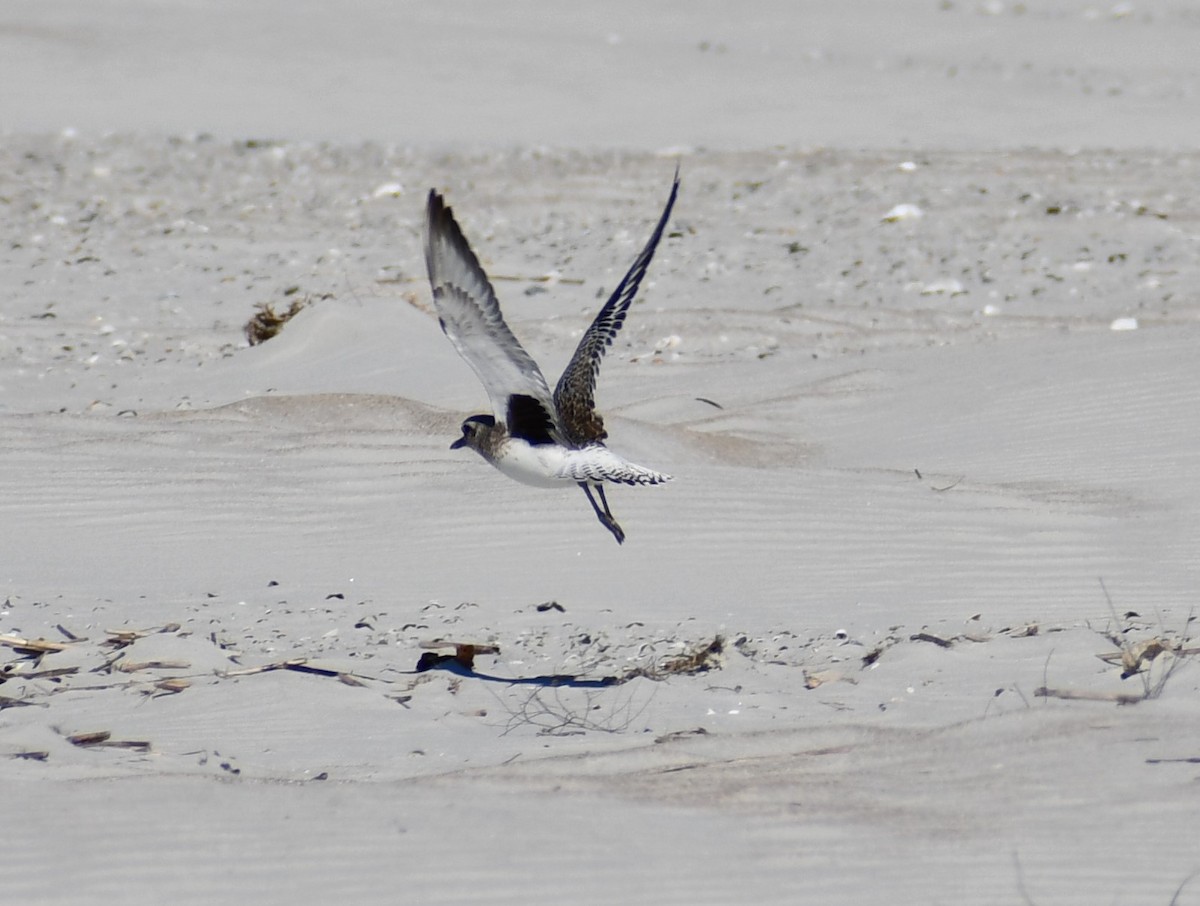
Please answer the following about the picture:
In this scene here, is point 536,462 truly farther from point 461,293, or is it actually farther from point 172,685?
point 172,685

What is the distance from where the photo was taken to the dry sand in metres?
4.27

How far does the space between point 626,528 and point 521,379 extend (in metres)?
1.77

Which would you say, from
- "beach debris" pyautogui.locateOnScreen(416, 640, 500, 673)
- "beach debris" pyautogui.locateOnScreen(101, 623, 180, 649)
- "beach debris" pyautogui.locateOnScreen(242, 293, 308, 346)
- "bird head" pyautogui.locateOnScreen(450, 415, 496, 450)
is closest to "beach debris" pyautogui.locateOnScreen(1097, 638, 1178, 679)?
"beach debris" pyautogui.locateOnScreen(416, 640, 500, 673)

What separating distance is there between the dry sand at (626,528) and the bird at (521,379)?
619mm

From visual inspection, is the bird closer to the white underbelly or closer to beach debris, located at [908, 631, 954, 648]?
the white underbelly

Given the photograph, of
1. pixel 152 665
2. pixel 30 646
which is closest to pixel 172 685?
pixel 152 665

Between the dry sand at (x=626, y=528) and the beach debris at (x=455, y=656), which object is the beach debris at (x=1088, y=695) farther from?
the beach debris at (x=455, y=656)

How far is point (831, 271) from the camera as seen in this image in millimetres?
13703

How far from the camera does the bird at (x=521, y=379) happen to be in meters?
5.69

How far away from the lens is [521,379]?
19.7ft

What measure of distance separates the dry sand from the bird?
62 cm

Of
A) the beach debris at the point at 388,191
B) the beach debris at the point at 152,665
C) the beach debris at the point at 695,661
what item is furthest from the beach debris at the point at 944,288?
the beach debris at the point at 152,665

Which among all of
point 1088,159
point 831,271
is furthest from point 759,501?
point 1088,159

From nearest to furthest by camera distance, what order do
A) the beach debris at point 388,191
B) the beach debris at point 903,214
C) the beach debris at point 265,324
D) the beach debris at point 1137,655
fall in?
the beach debris at point 1137,655 → the beach debris at point 265,324 → the beach debris at point 903,214 → the beach debris at point 388,191
